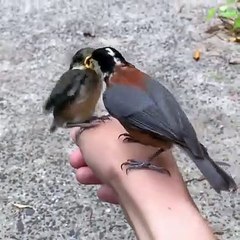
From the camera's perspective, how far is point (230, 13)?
3395mm

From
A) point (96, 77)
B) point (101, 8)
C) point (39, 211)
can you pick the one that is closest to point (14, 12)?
point (101, 8)

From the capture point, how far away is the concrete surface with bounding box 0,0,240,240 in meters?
2.31

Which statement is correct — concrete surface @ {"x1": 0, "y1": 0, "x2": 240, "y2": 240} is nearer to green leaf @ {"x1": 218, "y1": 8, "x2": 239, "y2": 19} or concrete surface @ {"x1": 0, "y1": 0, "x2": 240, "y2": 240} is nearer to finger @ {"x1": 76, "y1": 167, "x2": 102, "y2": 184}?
green leaf @ {"x1": 218, "y1": 8, "x2": 239, "y2": 19}

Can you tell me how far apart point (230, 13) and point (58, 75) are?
858mm

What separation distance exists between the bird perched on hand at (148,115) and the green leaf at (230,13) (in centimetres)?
177

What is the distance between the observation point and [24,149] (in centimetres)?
261

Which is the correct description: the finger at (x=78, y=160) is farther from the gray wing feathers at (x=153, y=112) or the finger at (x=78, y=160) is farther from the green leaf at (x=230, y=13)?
the green leaf at (x=230, y=13)

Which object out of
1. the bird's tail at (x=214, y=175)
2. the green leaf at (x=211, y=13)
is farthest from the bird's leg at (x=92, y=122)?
the green leaf at (x=211, y=13)

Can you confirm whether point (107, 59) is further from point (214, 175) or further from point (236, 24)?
point (236, 24)

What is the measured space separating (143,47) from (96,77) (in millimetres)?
1424

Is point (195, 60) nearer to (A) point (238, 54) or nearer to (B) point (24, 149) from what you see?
(A) point (238, 54)

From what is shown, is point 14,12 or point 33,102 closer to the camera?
point 33,102

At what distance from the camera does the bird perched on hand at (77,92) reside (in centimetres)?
188

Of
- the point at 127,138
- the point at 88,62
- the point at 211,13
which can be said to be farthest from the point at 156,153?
the point at 211,13
